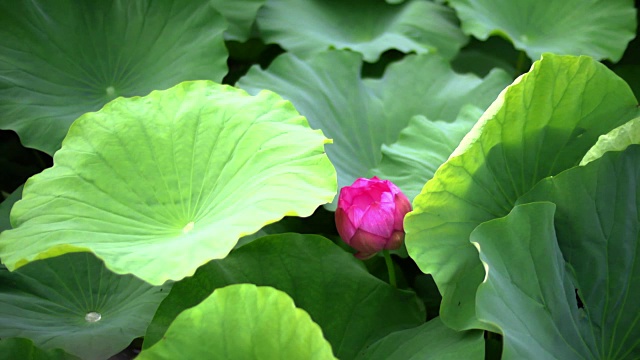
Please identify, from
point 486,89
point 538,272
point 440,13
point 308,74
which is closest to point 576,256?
point 538,272

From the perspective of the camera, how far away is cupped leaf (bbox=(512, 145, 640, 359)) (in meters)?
0.87

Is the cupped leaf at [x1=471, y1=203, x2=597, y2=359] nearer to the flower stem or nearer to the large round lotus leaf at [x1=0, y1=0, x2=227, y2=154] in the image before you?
the flower stem

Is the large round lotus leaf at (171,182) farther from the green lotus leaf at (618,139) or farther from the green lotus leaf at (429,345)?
the green lotus leaf at (618,139)

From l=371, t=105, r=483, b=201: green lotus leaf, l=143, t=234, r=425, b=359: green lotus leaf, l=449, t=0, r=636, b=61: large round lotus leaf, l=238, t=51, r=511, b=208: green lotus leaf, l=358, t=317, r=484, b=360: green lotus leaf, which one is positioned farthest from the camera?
l=449, t=0, r=636, b=61: large round lotus leaf

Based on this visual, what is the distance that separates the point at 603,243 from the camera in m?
0.90

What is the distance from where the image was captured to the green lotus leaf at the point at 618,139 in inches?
36.4

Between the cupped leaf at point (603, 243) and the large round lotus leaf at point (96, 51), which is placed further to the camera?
the large round lotus leaf at point (96, 51)

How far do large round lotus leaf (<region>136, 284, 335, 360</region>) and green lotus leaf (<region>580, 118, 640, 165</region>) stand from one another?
1.50 ft

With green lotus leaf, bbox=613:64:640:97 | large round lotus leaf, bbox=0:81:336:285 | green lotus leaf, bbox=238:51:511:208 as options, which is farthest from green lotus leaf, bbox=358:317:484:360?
green lotus leaf, bbox=613:64:640:97

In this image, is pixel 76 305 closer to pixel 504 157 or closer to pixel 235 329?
pixel 235 329

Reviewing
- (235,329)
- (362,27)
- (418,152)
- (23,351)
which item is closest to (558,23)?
(362,27)

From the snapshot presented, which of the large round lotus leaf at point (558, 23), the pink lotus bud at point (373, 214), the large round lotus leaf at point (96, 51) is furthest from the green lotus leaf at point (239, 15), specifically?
the pink lotus bud at point (373, 214)

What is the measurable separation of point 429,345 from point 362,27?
90 centimetres

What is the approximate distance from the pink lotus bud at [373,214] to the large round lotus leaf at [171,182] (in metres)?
0.10
